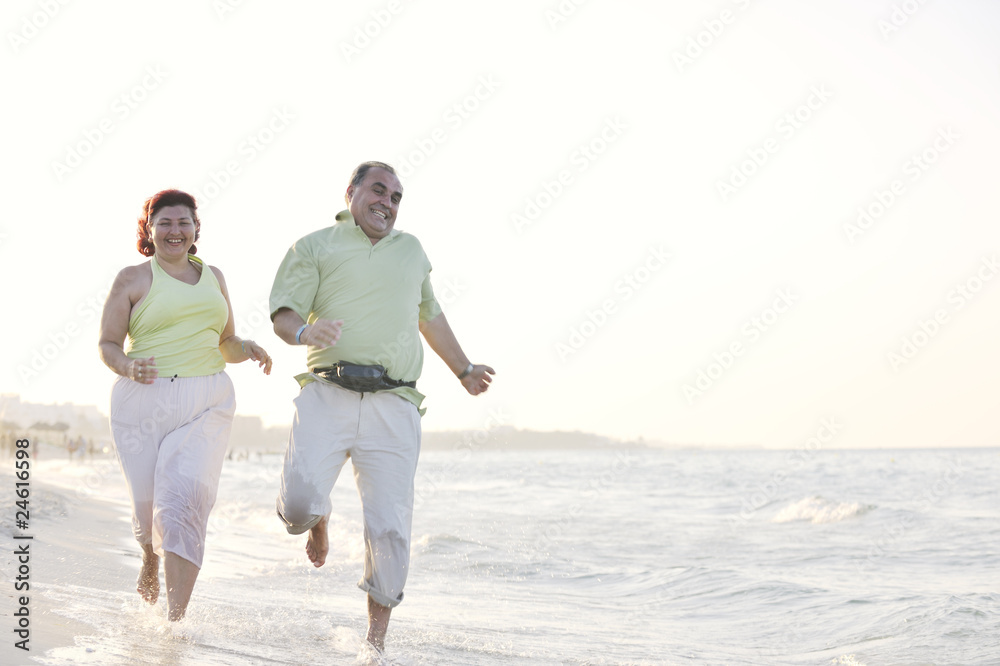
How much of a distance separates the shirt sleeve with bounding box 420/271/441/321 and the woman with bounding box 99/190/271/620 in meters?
0.78

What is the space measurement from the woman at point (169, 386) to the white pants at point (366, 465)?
1.49 feet

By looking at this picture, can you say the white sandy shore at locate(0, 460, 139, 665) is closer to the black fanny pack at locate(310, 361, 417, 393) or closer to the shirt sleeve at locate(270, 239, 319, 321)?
the black fanny pack at locate(310, 361, 417, 393)

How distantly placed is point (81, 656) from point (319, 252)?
5.89ft

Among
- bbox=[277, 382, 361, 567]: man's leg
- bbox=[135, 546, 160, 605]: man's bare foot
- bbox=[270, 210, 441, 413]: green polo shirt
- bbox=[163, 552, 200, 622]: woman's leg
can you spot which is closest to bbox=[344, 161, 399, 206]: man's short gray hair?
bbox=[270, 210, 441, 413]: green polo shirt

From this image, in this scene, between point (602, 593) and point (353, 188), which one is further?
point (602, 593)

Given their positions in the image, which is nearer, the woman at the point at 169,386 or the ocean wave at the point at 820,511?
the woman at the point at 169,386

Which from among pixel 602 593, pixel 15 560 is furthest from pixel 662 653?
pixel 15 560

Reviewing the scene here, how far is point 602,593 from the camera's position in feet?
27.6

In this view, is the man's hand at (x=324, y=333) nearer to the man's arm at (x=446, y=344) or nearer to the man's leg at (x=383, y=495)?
the man's leg at (x=383, y=495)

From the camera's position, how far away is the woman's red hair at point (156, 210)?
4.05 m

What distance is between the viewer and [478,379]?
408 cm

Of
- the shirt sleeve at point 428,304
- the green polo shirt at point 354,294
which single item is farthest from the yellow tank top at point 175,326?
the shirt sleeve at point 428,304

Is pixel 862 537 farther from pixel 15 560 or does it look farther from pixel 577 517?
pixel 15 560

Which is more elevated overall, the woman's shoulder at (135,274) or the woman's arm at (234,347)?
the woman's shoulder at (135,274)
